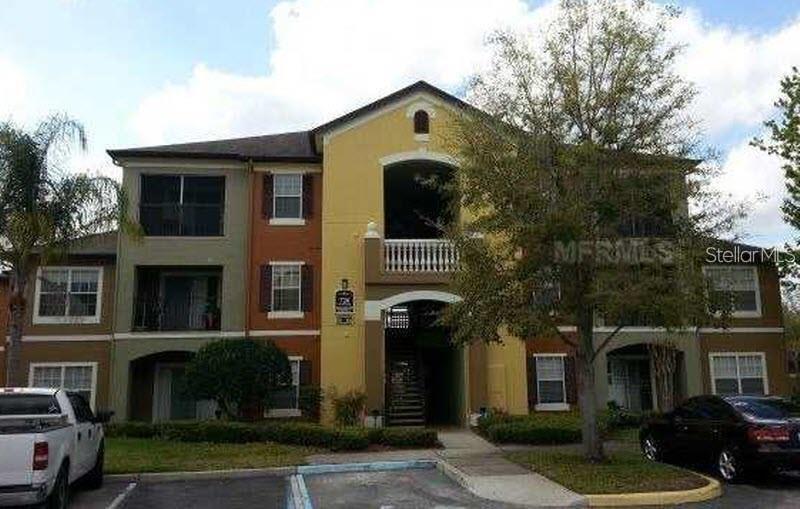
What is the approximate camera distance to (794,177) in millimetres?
23094

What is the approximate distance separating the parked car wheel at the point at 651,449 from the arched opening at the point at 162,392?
1398cm

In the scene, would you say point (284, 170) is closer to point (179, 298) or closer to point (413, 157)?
point (413, 157)

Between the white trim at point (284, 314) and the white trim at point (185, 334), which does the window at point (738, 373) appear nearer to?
the white trim at point (284, 314)

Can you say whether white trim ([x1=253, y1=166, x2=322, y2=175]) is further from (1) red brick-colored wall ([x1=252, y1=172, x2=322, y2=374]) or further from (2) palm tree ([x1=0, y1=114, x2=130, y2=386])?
(2) palm tree ([x1=0, y1=114, x2=130, y2=386])

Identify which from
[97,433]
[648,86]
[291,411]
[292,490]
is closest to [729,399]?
[648,86]

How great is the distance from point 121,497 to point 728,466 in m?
10.9

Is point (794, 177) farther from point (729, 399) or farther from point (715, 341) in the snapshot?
point (729, 399)

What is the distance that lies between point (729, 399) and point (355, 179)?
13239 mm

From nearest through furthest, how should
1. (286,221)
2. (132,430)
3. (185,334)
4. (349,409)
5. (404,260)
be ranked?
(132,430), (349,409), (404,260), (185,334), (286,221)

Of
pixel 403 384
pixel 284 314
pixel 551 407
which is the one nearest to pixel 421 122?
pixel 284 314

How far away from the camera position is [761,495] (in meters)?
11.9

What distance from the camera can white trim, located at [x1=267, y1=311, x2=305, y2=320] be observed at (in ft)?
77.9

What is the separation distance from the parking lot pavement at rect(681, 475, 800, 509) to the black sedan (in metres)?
0.34

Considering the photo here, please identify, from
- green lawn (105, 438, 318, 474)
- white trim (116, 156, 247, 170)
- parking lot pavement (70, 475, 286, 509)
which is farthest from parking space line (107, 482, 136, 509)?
white trim (116, 156, 247, 170)
